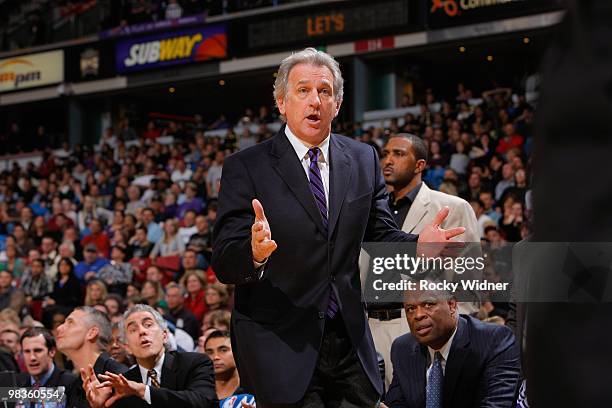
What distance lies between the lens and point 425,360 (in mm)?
4418

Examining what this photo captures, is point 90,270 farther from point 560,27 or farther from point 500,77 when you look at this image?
point 560,27

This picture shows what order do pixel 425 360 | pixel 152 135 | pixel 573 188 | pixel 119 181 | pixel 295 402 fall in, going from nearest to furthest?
pixel 573 188
pixel 295 402
pixel 425 360
pixel 119 181
pixel 152 135

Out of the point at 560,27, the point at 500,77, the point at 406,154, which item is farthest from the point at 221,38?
the point at 560,27

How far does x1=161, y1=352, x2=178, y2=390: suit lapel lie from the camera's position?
217 inches

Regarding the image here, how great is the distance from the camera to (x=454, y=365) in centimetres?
430

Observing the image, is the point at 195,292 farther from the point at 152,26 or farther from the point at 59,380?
the point at 152,26

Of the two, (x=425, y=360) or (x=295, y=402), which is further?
(x=425, y=360)

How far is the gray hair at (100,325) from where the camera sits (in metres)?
6.05

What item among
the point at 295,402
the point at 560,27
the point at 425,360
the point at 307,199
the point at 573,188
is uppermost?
the point at 560,27

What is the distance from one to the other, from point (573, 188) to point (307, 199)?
2.10 m

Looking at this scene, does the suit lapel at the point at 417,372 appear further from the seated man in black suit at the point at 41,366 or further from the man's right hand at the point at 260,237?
the seated man in black suit at the point at 41,366

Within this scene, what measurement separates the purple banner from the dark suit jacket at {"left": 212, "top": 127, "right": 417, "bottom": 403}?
53.6 ft

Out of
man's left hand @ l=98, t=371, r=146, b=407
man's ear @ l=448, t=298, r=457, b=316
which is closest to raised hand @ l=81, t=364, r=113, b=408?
man's left hand @ l=98, t=371, r=146, b=407

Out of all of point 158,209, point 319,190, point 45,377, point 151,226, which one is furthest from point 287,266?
point 158,209
